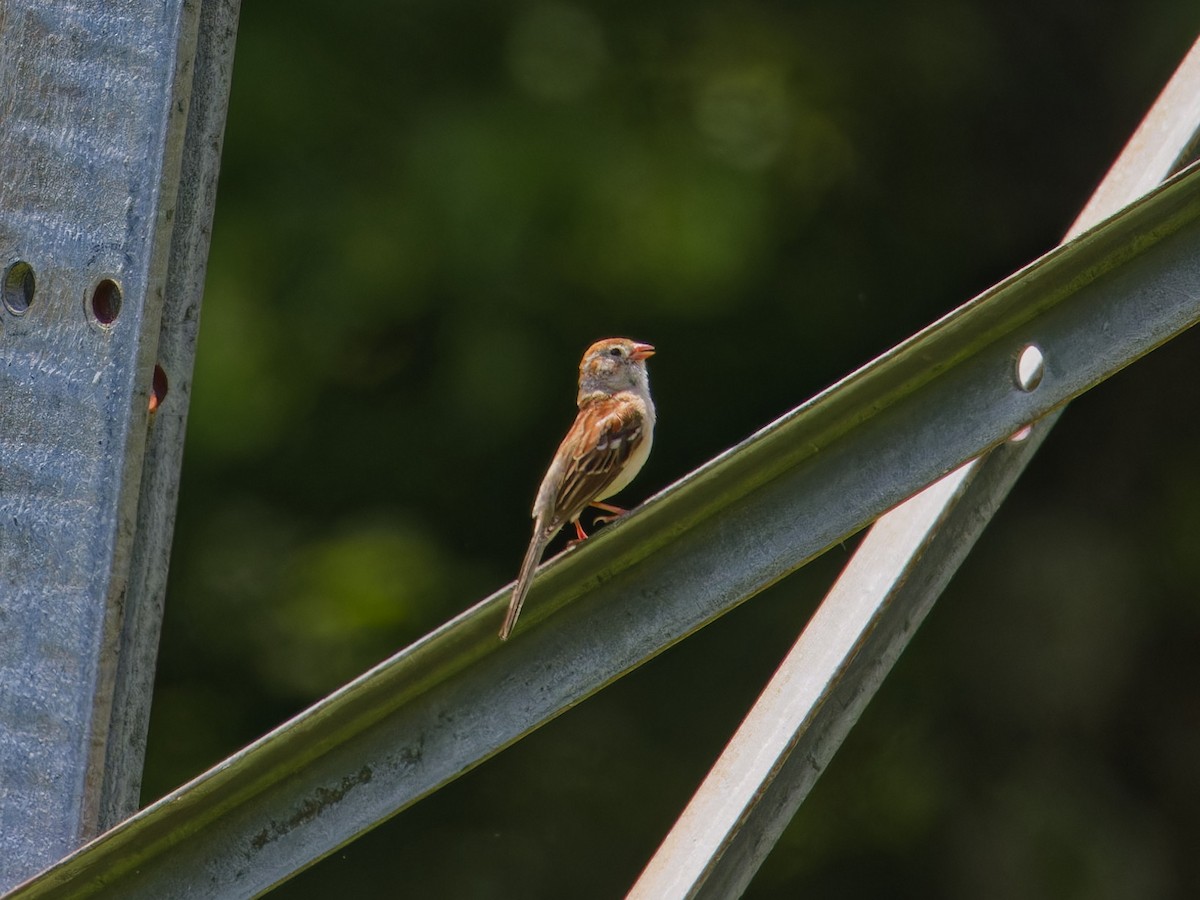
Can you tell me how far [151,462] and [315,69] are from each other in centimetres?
593

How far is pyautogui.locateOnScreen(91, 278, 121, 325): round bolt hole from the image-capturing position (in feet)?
10.3

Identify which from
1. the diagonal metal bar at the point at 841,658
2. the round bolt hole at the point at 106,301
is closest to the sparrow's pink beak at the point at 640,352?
the diagonal metal bar at the point at 841,658

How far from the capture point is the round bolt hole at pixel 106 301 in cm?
314

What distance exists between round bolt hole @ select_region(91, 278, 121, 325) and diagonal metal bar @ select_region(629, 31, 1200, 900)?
1.80 m

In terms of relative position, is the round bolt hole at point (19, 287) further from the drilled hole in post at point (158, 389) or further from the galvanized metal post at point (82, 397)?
the drilled hole in post at point (158, 389)

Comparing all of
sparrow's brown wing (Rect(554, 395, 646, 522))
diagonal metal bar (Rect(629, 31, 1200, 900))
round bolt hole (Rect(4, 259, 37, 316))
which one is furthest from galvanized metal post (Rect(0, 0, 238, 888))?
sparrow's brown wing (Rect(554, 395, 646, 522))

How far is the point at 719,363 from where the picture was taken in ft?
30.1

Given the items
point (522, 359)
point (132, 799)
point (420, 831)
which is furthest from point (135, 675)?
point (420, 831)

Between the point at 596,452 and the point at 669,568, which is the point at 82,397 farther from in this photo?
the point at 596,452

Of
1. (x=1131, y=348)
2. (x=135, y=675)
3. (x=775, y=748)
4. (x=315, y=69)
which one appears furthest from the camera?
(x=315, y=69)

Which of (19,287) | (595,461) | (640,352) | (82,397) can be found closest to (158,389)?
(82,397)

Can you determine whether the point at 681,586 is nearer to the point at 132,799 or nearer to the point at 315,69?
the point at 132,799

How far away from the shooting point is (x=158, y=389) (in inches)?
130

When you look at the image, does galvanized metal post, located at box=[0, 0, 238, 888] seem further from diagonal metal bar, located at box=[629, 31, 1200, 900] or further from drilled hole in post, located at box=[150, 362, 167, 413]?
diagonal metal bar, located at box=[629, 31, 1200, 900]
